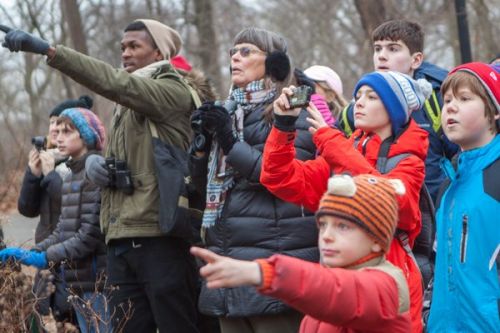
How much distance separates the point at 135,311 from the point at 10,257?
851 millimetres

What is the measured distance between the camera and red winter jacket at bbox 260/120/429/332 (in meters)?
3.70

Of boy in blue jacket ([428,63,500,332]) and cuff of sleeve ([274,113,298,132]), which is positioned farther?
cuff of sleeve ([274,113,298,132])

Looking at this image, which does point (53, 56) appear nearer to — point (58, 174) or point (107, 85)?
point (107, 85)

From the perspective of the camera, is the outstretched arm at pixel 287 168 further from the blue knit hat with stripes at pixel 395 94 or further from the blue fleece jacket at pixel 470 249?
the blue fleece jacket at pixel 470 249

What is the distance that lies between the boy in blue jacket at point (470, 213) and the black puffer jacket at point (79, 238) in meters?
2.59

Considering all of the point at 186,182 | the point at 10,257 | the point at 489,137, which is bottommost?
the point at 10,257

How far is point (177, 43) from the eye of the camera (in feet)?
18.6

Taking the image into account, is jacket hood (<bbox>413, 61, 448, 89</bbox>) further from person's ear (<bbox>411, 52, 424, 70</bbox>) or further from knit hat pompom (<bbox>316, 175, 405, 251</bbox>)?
knit hat pompom (<bbox>316, 175, 405, 251</bbox>)

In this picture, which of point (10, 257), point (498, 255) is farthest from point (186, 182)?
point (498, 255)

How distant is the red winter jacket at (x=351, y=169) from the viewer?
12.1ft

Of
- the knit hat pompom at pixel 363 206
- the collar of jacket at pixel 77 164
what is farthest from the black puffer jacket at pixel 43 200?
the knit hat pompom at pixel 363 206

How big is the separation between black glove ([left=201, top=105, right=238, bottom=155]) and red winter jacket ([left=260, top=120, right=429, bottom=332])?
47 centimetres

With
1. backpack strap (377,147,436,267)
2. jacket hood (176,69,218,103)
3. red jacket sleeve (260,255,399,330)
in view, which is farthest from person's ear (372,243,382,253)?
jacket hood (176,69,218,103)

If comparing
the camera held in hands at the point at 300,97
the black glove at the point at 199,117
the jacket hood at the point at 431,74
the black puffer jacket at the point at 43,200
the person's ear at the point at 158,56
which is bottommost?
the black puffer jacket at the point at 43,200
